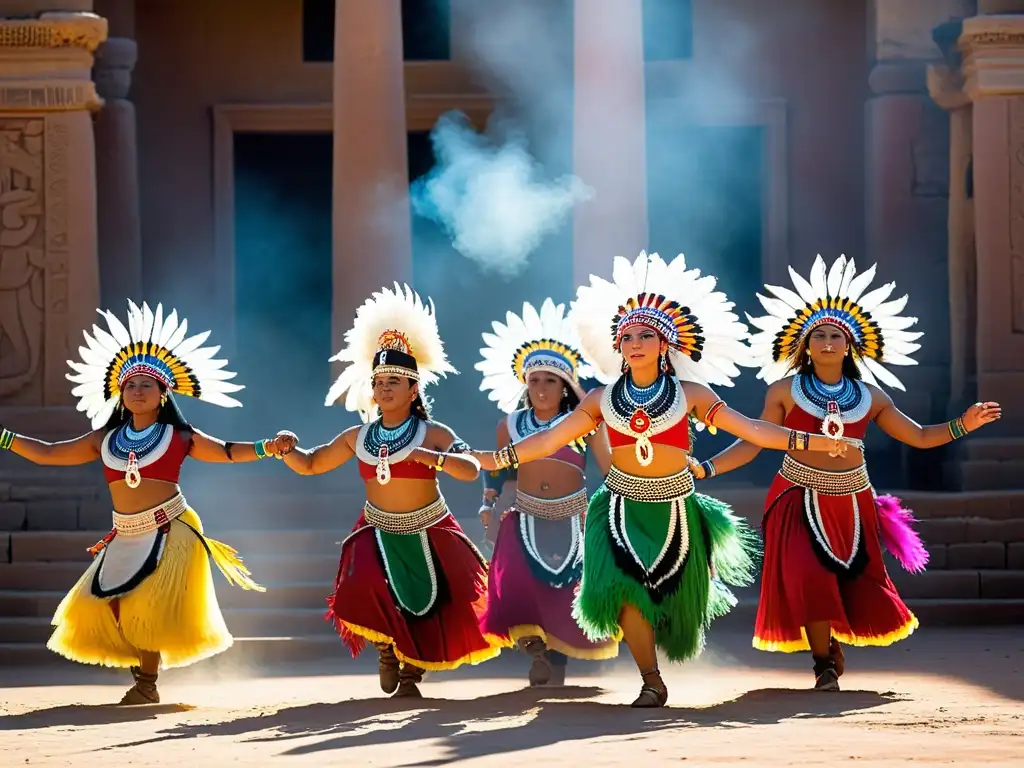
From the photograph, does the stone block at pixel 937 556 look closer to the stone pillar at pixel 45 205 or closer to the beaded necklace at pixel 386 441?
the beaded necklace at pixel 386 441

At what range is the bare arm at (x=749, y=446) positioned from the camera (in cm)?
975

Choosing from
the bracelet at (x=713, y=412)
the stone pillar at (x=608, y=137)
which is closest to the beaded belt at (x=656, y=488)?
the bracelet at (x=713, y=412)

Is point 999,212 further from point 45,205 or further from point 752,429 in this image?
point 45,205

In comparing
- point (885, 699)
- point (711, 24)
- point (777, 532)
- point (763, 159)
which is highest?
point (711, 24)

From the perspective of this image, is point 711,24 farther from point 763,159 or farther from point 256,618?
point 256,618

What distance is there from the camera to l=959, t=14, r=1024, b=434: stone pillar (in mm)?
15758

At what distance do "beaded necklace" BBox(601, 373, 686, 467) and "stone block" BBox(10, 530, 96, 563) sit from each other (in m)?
5.50

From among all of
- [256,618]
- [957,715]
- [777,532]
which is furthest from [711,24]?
[957,715]

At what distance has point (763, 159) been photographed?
19.0m

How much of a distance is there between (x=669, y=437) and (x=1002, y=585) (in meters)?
5.20

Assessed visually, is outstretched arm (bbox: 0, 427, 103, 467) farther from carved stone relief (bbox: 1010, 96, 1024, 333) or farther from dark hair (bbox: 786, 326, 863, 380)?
carved stone relief (bbox: 1010, 96, 1024, 333)

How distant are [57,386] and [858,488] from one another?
7.86 m

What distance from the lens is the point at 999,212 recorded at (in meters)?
15.8

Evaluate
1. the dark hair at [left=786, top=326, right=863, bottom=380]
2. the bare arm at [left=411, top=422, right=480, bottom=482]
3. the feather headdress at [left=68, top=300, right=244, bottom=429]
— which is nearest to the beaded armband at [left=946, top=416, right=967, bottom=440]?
the dark hair at [left=786, top=326, right=863, bottom=380]
